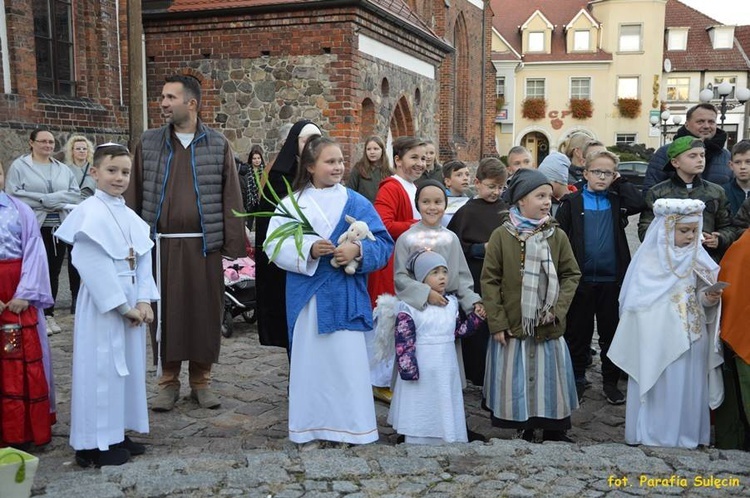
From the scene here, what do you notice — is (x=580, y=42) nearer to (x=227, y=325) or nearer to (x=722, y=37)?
(x=722, y=37)

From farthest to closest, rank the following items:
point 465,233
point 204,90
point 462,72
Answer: point 462,72
point 204,90
point 465,233

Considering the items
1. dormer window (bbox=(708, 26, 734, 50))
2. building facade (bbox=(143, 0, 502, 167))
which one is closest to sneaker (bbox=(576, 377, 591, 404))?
building facade (bbox=(143, 0, 502, 167))

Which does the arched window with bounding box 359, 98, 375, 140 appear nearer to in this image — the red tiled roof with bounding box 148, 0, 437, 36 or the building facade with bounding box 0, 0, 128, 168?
the red tiled roof with bounding box 148, 0, 437, 36

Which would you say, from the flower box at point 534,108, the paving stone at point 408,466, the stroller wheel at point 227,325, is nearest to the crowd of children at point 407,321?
the paving stone at point 408,466

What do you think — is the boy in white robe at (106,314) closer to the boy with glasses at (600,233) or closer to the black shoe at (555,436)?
the black shoe at (555,436)

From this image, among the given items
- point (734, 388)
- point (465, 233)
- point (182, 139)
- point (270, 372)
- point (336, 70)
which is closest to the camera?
point (734, 388)

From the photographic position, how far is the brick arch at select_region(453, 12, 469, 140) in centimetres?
2462

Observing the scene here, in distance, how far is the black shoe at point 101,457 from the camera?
3.93 m

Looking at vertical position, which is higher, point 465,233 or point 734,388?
point 465,233

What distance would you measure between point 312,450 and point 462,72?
73.8 feet

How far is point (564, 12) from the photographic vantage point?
47.2 meters

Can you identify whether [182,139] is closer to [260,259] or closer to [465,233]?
[260,259]

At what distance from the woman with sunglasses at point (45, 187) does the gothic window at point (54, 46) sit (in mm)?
3913

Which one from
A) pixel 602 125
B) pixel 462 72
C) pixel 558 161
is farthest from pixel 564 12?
pixel 558 161
